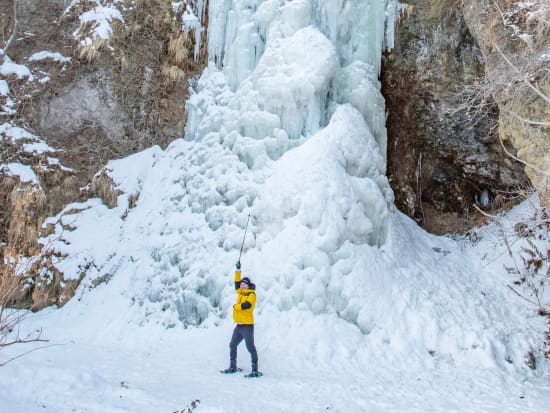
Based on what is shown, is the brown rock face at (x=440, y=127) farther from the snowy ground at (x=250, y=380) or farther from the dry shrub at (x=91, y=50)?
the dry shrub at (x=91, y=50)

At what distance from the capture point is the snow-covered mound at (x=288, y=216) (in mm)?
8078

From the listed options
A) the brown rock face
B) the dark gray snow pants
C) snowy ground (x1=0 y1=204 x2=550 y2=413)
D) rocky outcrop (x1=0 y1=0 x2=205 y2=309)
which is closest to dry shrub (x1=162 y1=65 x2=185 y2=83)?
rocky outcrop (x1=0 y1=0 x2=205 y2=309)

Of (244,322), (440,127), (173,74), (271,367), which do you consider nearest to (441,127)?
(440,127)

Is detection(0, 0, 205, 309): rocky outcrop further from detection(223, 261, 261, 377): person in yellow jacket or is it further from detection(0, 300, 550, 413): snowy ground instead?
detection(223, 261, 261, 377): person in yellow jacket

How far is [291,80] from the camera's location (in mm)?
9664

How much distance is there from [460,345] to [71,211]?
8238 millimetres

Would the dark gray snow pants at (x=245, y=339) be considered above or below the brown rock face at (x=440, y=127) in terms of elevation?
below

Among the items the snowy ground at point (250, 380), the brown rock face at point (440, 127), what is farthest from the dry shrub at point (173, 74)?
the snowy ground at point (250, 380)

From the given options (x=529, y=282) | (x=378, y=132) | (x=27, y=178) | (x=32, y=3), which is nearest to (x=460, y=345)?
(x=529, y=282)

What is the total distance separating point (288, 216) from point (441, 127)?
15.2ft

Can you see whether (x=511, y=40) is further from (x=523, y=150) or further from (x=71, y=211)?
(x=71, y=211)

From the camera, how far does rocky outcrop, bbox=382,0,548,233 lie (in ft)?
34.5

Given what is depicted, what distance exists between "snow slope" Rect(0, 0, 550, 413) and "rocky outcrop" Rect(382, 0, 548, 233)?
0.89m

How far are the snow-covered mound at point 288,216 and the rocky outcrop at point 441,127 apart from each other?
3.17ft
